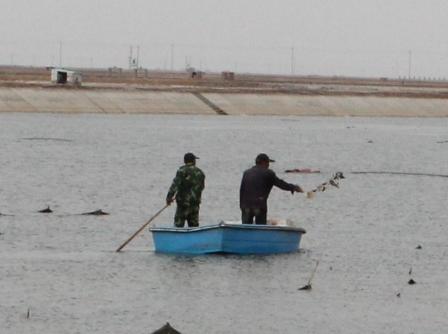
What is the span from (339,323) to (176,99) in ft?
349

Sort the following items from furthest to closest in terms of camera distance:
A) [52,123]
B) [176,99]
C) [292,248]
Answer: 1. [176,99]
2. [52,123]
3. [292,248]

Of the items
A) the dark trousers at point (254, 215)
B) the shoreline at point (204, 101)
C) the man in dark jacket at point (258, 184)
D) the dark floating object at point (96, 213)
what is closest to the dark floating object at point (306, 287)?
the man in dark jacket at point (258, 184)

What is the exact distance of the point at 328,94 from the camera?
493 feet

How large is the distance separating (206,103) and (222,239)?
100991 mm

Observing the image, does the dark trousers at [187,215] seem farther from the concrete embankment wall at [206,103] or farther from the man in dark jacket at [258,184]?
the concrete embankment wall at [206,103]

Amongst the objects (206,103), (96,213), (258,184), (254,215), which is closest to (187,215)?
(254,215)

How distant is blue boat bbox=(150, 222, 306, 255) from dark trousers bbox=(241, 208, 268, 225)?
0.78 feet

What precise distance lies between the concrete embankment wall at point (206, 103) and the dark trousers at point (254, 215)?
8919 centimetres

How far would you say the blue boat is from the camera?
31844 mm

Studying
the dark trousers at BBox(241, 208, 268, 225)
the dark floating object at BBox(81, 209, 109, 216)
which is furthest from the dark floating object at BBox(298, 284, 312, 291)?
the dark floating object at BBox(81, 209, 109, 216)

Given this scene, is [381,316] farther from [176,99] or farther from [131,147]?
[176,99]

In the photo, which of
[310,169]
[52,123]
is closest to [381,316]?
[310,169]

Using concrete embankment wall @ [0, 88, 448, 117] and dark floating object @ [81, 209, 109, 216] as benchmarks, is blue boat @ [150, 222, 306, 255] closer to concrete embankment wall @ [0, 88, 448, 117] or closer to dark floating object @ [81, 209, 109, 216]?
dark floating object @ [81, 209, 109, 216]

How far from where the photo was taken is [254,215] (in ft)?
105
